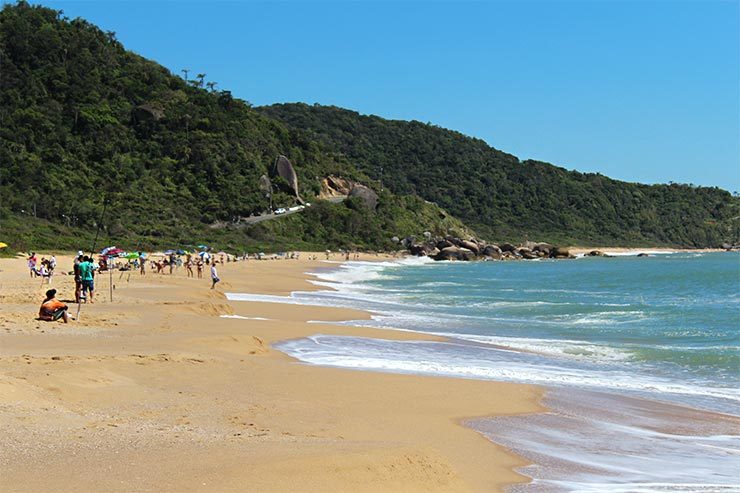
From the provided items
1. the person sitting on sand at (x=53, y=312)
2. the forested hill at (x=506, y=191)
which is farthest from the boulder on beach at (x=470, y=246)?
the person sitting on sand at (x=53, y=312)

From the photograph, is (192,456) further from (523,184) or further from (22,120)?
(523,184)

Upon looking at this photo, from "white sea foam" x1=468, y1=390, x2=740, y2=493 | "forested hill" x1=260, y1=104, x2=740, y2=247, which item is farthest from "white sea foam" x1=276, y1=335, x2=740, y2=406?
"forested hill" x1=260, y1=104, x2=740, y2=247

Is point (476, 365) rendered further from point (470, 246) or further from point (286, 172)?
point (286, 172)

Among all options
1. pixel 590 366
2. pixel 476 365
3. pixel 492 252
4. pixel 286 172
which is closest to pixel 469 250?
pixel 492 252

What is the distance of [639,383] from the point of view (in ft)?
46.4

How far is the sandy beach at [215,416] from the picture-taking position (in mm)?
6246

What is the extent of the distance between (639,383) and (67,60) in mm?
99284

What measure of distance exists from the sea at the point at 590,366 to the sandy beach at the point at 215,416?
27.6 inches

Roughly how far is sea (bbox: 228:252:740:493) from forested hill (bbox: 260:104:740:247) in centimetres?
13030

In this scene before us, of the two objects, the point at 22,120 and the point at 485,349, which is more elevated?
the point at 22,120

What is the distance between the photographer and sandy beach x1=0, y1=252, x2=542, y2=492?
6246 millimetres

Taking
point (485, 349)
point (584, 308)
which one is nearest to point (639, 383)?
point (485, 349)

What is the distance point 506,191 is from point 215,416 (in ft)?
577

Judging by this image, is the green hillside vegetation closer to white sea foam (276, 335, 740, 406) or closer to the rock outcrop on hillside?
the rock outcrop on hillside
